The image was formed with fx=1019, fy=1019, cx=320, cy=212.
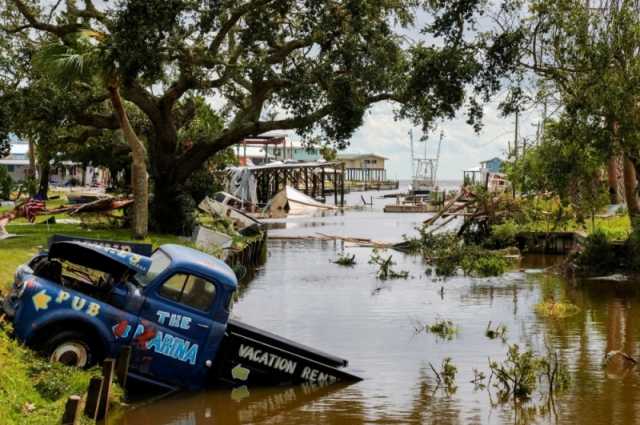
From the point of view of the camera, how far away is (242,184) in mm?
86188

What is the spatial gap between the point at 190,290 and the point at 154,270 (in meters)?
0.69

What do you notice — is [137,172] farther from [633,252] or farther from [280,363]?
[280,363]

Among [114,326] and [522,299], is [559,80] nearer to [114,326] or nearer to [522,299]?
[522,299]

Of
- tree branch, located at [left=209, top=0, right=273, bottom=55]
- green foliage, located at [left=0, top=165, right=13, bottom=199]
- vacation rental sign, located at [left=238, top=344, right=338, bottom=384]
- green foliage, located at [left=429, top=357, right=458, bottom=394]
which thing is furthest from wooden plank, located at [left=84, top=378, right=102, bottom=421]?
green foliage, located at [left=0, top=165, right=13, bottom=199]

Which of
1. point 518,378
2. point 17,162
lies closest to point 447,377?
point 518,378

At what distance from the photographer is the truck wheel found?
47.0 feet

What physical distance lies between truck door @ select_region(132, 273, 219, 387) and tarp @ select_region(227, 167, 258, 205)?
227ft

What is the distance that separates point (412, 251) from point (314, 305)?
1771 centimetres

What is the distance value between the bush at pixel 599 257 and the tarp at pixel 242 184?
169ft

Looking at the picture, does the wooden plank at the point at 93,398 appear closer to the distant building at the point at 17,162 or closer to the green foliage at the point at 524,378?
the green foliage at the point at 524,378

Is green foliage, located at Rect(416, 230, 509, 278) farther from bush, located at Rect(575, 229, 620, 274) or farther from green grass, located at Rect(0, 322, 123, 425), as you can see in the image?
green grass, located at Rect(0, 322, 123, 425)

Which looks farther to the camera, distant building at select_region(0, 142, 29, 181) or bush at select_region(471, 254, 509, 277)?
distant building at select_region(0, 142, 29, 181)

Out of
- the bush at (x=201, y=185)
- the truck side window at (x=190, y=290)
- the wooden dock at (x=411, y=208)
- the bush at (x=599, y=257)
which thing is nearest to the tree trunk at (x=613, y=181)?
the bush at (x=599, y=257)

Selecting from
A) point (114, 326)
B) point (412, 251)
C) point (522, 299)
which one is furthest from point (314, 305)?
point (412, 251)
